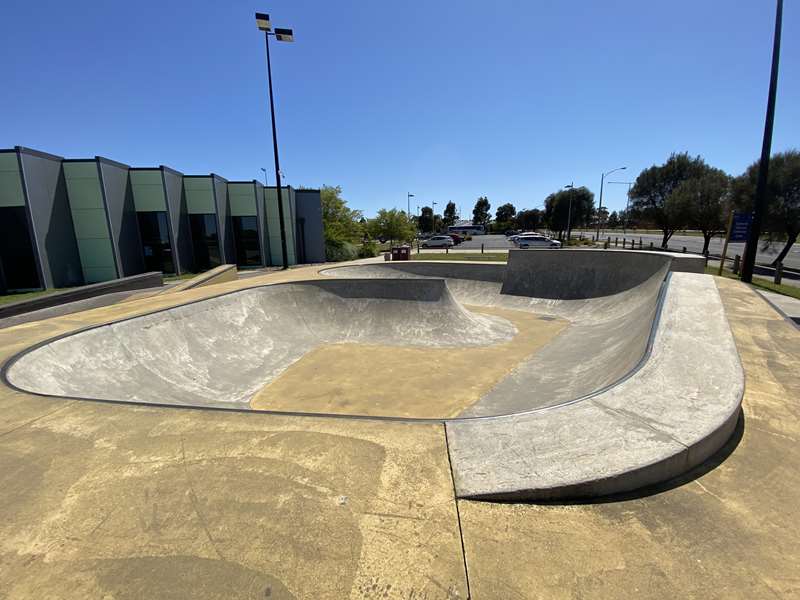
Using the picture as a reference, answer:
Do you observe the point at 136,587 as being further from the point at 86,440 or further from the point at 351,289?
the point at 351,289

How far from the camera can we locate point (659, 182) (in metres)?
42.5

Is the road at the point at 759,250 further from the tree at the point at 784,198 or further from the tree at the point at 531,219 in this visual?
the tree at the point at 531,219

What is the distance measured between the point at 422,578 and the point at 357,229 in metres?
36.4

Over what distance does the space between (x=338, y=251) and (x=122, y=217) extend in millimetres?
15976

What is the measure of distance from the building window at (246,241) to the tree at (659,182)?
40170 millimetres

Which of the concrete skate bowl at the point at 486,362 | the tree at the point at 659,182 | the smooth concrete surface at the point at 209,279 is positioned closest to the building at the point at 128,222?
the smooth concrete surface at the point at 209,279

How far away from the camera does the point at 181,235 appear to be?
944 inches

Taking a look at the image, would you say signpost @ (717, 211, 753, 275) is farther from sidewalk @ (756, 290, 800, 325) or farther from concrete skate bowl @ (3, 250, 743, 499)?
concrete skate bowl @ (3, 250, 743, 499)

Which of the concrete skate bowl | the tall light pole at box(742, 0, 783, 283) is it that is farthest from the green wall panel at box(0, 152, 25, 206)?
the tall light pole at box(742, 0, 783, 283)

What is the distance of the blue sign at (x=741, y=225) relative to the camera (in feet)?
48.4

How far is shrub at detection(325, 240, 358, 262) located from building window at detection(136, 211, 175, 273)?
1245cm

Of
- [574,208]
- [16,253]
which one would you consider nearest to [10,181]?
[16,253]

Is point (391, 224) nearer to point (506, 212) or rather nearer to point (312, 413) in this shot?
point (312, 413)

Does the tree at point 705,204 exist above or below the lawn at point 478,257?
above
